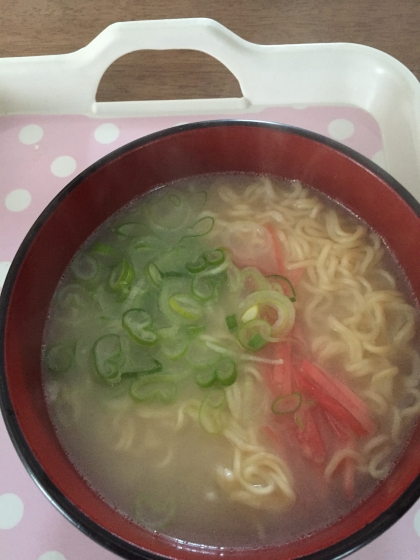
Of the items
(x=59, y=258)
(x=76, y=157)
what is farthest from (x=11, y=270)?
(x=76, y=157)

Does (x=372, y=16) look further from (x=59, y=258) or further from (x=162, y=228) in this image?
(x=59, y=258)

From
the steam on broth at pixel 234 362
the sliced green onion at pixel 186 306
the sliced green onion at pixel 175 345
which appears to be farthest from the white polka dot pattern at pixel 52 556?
the sliced green onion at pixel 186 306

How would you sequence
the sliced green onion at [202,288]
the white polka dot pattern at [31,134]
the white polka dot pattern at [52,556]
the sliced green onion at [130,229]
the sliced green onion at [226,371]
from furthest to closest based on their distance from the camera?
the white polka dot pattern at [31,134], the sliced green onion at [130,229], the sliced green onion at [202,288], the sliced green onion at [226,371], the white polka dot pattern at [52,556]

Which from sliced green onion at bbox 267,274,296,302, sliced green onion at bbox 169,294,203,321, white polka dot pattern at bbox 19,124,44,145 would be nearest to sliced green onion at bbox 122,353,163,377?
sliced green onion at bbox 169,294,203,321

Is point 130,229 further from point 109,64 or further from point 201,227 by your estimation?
point 109,64

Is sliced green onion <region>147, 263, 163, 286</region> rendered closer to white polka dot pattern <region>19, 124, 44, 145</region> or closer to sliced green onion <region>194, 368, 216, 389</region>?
sliced green onion <region>194, 368, 216, 389</region>

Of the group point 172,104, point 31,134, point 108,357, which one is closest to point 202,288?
point 108,357

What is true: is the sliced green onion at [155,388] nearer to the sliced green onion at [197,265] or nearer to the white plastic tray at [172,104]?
the sliced green onion at [197,265]
